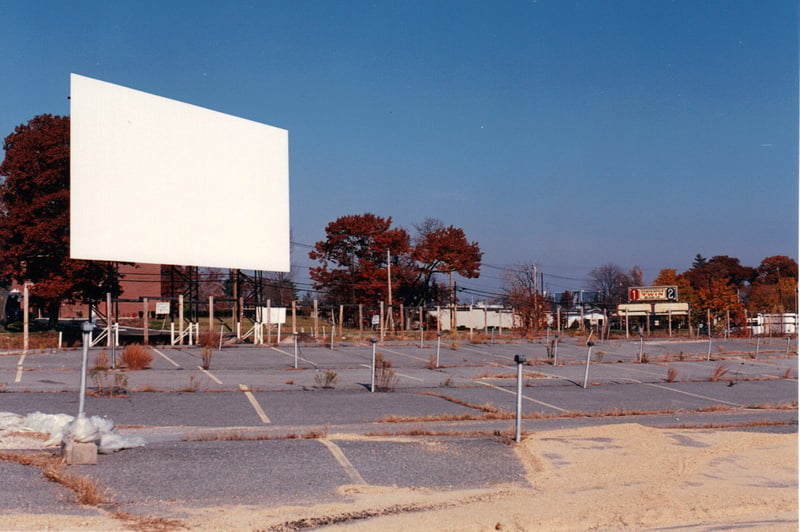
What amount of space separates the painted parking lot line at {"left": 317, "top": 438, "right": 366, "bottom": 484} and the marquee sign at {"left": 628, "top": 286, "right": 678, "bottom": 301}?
177 feet

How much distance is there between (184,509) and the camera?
22.4 feet

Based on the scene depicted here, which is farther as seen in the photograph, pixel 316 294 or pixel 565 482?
pixel 316 294

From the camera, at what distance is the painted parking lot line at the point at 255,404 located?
13.0m

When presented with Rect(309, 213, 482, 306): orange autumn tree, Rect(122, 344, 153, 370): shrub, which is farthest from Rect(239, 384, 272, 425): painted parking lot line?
Rect(309, 213, 482, 306): orange autumn tree

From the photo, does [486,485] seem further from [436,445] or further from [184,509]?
[184,509]

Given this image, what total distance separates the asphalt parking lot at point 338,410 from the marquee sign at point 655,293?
98.3ft

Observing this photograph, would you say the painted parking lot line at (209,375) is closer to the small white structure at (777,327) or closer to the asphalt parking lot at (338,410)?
the asphalt parking lot at (338,410)

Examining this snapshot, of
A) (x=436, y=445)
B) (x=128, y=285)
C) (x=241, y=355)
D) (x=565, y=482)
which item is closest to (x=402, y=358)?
(x=241, y=355)

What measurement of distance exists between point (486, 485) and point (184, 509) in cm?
288

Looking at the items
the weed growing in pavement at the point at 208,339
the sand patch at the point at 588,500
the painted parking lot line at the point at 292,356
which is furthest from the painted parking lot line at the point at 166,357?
the sand patch at the point at 588,500

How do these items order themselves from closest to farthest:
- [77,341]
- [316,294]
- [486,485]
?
[486,485] < [77,341] < [316,294]

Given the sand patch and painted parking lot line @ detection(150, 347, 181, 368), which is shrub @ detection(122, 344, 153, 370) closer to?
painted parking lot line @ detection(150, 347, 181, 368)

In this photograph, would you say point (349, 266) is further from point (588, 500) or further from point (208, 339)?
point (588, 500)

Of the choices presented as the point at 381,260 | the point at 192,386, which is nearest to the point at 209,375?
the point at 192,386
